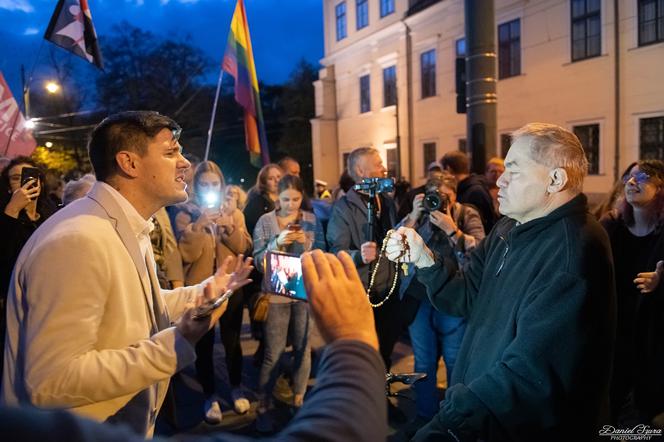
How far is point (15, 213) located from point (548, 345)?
416cm

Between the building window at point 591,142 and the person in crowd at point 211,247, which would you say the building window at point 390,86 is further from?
the person in crowd at point 211,247

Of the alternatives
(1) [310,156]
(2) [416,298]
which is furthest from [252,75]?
(1) [310,156]

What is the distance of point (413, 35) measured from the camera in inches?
832

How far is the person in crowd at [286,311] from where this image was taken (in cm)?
418

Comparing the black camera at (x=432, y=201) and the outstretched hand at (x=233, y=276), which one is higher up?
the black camera at (x=432, y=201)

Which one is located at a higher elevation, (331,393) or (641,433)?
(331,393)

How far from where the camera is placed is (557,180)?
2.06 meters

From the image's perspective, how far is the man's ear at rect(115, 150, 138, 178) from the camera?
79.0 inches

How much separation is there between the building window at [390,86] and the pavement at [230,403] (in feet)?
60.2

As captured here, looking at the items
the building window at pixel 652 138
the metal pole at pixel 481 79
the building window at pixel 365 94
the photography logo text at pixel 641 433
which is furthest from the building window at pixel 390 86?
the photography logo text at pixel 641 433

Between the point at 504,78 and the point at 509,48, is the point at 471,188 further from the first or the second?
the point at 509,48

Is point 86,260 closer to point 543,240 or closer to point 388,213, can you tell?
point 543,240

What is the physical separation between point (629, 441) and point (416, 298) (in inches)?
70.8

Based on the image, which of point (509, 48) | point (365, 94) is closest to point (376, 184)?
point (509, 48)
